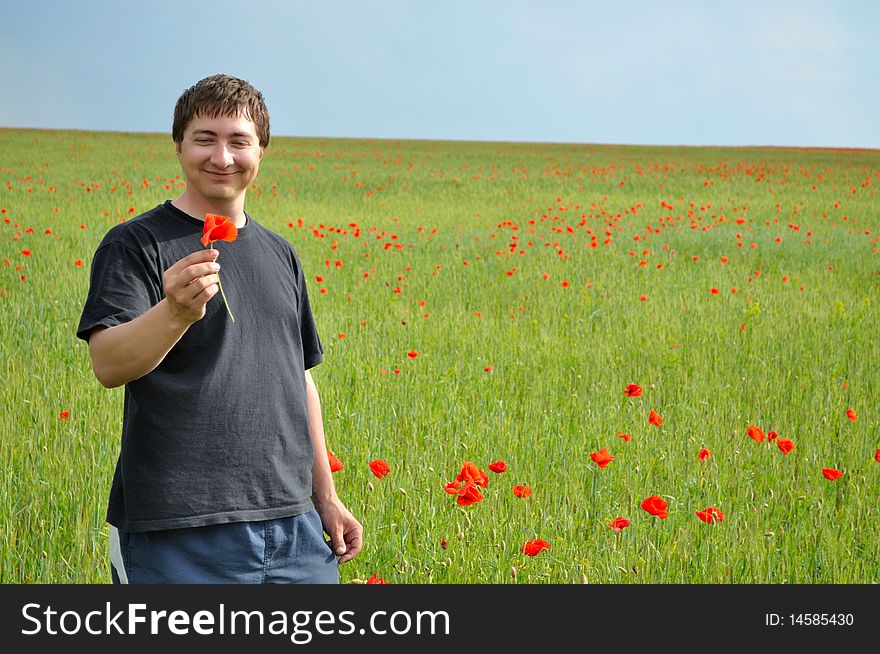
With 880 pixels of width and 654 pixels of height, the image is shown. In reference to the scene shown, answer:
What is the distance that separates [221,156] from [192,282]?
45 centimetres

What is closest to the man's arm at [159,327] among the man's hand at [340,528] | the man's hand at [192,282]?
the man's hand at [192,282]

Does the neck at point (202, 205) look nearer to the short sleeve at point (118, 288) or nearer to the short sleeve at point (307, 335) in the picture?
the short sleeve at point (118, 288)

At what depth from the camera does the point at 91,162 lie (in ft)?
79.5

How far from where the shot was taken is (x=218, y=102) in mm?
1989

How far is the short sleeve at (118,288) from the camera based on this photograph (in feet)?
5.84

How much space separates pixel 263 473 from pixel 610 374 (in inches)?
162

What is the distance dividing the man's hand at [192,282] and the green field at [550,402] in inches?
69.7

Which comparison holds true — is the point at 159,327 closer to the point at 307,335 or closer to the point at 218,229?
the point at 218,229

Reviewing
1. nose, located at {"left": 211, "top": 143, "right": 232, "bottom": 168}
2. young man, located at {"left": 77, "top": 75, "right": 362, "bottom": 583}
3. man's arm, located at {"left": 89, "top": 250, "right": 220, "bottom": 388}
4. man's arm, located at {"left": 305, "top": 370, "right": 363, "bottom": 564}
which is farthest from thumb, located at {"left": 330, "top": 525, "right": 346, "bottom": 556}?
nose, located at {"left": 211, "top": 143, "right": 232, "bottom": 168}

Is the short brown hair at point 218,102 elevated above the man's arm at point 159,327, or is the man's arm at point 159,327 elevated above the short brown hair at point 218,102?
the short brown hair at point 218,102

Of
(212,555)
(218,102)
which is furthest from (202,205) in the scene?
(212,555)

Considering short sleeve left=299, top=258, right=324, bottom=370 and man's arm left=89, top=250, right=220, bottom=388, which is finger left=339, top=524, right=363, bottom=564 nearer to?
short sleeve left=299, top=258, right=324, bottom=370

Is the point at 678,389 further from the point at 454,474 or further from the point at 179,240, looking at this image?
the point at 179,240

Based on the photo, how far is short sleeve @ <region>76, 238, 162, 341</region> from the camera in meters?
1.78
